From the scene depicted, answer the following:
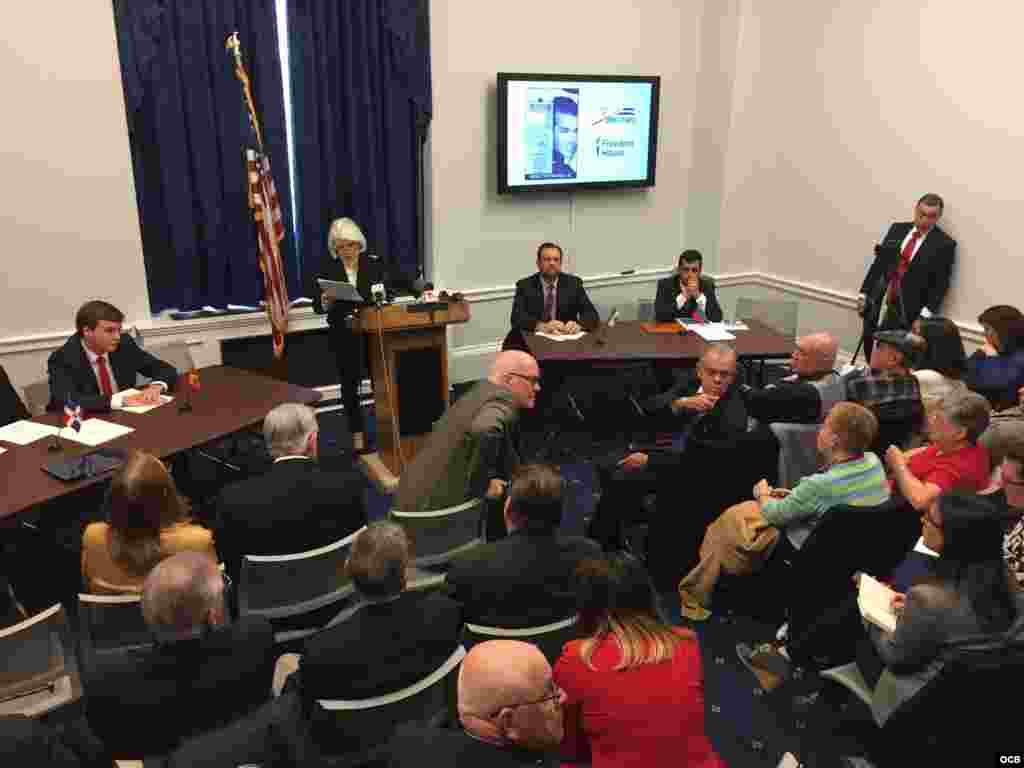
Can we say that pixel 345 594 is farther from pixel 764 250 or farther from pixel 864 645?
pixel 764 250

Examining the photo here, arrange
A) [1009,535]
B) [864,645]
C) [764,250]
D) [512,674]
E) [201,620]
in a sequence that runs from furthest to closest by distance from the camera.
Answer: [764,250]
[1009,535]
[864,645]
[201,620]
[512,674]

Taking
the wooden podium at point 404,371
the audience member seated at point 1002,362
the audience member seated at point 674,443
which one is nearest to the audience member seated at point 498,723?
the audience member seated at point 674,443

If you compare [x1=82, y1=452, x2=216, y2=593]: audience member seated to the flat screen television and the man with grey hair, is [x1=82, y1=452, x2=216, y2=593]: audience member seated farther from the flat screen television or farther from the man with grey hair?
the flat screen television

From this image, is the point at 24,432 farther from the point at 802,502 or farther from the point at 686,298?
the point at 686,298

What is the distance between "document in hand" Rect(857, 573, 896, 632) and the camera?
2607mm

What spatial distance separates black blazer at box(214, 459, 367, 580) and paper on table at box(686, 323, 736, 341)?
3414 millimetres

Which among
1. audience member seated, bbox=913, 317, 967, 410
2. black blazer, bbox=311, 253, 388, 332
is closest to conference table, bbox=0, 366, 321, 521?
black blazer, bbox=311, 253, 388, 332

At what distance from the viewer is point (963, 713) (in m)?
2.22

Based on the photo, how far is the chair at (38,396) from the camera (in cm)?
453

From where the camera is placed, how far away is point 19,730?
1749 millimetres

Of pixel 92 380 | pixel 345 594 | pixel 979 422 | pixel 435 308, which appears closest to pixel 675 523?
pixel 979 422

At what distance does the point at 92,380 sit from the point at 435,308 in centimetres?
199

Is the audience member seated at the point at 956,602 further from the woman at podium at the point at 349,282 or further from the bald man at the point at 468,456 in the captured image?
the woman at podium at the point at 349,282

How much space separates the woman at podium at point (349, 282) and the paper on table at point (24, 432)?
2.00m
